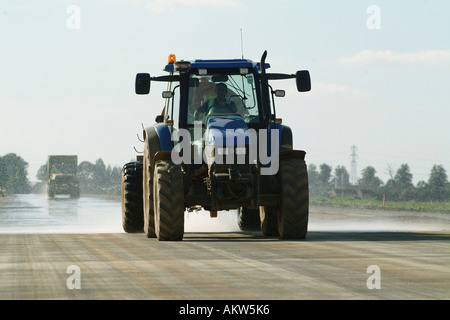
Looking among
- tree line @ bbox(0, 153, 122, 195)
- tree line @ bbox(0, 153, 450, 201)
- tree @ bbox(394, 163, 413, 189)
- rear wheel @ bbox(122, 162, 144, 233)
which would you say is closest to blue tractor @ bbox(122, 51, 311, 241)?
rear wheel @ bbox(122, 162, 144, 233)

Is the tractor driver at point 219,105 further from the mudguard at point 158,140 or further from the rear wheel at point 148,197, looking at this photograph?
the rear wheel at point 148,197

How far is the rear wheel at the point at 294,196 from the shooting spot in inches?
579

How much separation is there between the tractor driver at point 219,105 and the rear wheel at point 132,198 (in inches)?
135

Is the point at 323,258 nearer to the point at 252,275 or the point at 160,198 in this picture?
the point at 252,275

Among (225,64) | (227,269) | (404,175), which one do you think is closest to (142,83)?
(225,64)

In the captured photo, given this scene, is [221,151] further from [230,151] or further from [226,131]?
[226,131]

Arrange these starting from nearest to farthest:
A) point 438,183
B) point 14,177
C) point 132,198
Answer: point 132,198
point 438,183
point 14,177

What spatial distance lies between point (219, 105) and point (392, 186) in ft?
394

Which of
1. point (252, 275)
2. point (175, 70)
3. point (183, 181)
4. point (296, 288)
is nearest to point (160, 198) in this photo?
point (183, 181)

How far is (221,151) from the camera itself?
14.2 m

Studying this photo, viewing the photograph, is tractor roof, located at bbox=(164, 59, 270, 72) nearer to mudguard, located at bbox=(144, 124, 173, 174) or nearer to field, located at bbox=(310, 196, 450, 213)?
mudguard, located at bbox=(144, 124, 173, 174)

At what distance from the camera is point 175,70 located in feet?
51.3
